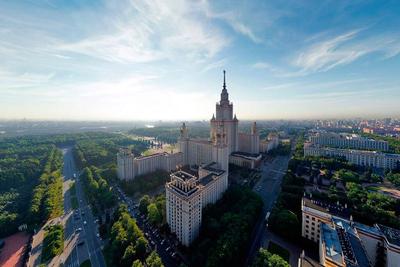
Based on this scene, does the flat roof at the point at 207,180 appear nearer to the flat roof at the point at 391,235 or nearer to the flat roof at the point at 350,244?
the flat roof at the point at 350,244

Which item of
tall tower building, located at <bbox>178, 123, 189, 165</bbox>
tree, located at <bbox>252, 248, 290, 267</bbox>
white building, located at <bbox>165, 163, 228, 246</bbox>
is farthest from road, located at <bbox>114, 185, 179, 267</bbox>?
tall tower building, located at <bbox>178, 123, 189, 165</bbox>

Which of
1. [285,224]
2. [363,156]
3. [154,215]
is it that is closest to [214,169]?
[154,215]

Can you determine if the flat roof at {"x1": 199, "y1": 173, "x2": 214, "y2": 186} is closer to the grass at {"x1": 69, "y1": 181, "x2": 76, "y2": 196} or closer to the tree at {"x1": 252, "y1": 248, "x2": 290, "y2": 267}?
the tree at {"x1": 252, "y1": 248, "x2": 290, "y2": 267}

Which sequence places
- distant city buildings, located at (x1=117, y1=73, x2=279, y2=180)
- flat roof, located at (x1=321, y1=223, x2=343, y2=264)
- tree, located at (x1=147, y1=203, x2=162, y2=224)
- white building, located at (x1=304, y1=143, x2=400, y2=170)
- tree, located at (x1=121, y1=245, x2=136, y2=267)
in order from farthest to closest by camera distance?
white building, located at (x1=304, y1=143, x2=400, y2=170), distant city buildings, located at (x1=117, y1=73, x2=279, y2=180), tree, located at (x1=147, y1=203, x2=162, y2=224), tree, located at (x1=121, y1=245, x2=136, y2=267), flat roof, located at (x1=321, y1=223, x2=343, y2=264)

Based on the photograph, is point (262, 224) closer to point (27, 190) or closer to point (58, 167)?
point (27, 190)

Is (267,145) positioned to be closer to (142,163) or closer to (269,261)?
(142,163)
